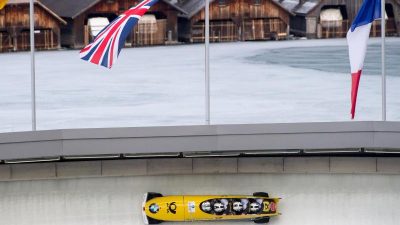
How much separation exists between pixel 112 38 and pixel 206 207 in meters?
4.91

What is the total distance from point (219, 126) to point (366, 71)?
20.1 meters

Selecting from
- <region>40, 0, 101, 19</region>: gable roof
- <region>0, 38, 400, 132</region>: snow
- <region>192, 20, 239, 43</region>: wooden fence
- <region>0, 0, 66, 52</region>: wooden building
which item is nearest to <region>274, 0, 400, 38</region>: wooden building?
<region>0, 38, 400, 132</region>: snow

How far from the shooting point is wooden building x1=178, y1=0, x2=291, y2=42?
63750mm

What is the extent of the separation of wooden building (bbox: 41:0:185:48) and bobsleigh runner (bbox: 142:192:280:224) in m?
26.2

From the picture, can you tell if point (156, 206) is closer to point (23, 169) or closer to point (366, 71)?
point (23, 169)

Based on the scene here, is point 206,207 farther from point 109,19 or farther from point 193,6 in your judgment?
point 193,6

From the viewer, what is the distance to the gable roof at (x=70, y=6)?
201ft

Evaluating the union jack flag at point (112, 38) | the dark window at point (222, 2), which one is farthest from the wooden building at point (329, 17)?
the union jack flag at point (112, 38)

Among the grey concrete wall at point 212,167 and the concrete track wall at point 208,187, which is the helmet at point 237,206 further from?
the grey concrete wall at point 212,167

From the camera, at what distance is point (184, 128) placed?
3456 cm

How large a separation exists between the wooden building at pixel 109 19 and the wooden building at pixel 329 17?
6.64m

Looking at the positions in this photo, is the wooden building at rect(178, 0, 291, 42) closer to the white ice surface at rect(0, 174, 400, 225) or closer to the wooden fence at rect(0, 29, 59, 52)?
the wooden fence at rect(0, 29, 59, 52)

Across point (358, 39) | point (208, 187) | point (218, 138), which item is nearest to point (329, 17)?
point (358, 39)

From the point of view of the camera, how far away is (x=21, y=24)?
59156mm
